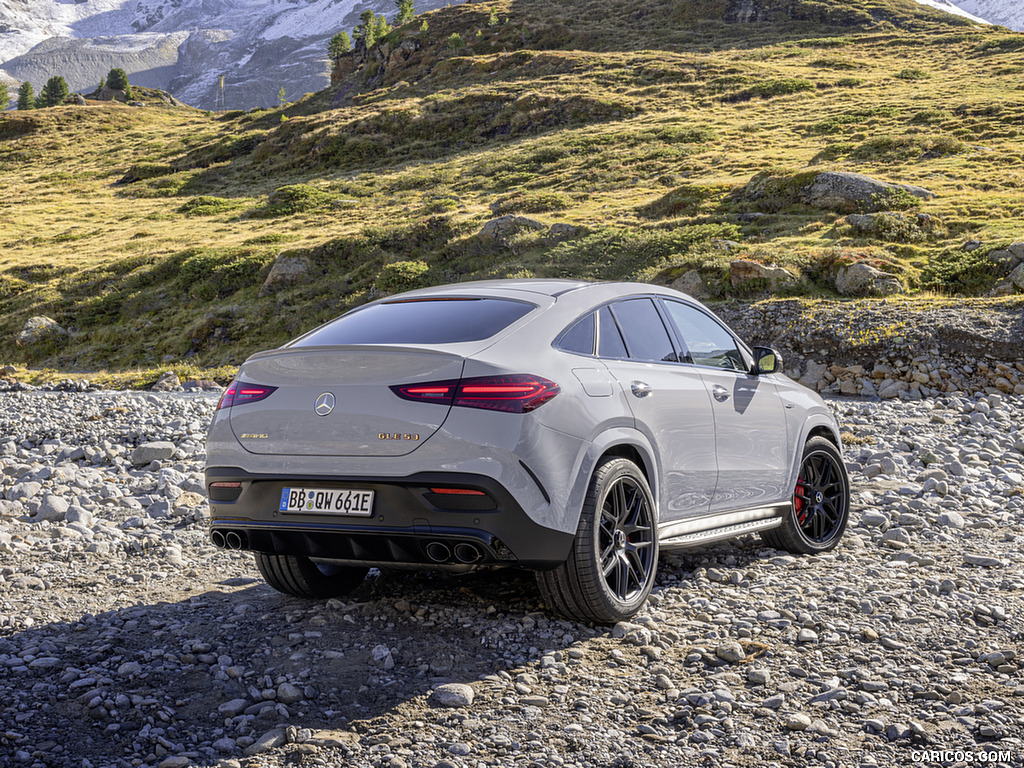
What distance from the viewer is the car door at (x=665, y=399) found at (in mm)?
4590

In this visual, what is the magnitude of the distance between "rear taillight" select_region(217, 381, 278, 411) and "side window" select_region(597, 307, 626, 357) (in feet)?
5.42

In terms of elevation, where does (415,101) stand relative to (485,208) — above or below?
above

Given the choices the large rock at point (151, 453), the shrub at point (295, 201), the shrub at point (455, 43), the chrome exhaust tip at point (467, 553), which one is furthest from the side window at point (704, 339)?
the shrub at point (455, 43)

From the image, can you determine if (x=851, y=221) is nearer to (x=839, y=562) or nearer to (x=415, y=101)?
(x=839, y=562)

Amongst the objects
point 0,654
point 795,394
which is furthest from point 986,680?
point 0,654

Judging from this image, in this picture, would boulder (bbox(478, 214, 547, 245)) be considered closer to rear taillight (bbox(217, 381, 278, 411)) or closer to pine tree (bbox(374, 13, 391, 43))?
rear taillight (bbox(217, 381, 278, 411))

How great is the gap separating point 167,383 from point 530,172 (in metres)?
27.0

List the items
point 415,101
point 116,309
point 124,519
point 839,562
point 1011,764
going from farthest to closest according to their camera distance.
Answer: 1. point 415,101
2. point 116,309
3. point 124,519
4. point 839,562
5. point 1011,764

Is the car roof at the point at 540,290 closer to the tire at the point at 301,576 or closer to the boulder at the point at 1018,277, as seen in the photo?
the tire at the point at 301,576

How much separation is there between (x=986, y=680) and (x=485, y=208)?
31.7 m

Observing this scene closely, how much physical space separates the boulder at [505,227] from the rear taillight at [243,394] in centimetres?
2229

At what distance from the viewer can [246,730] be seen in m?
3.28

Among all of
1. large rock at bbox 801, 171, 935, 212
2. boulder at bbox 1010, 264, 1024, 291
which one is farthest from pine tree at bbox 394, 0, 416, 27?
boulder at bbox 1010, 264, 1024, 291

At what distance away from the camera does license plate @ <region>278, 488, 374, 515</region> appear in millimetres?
3928
